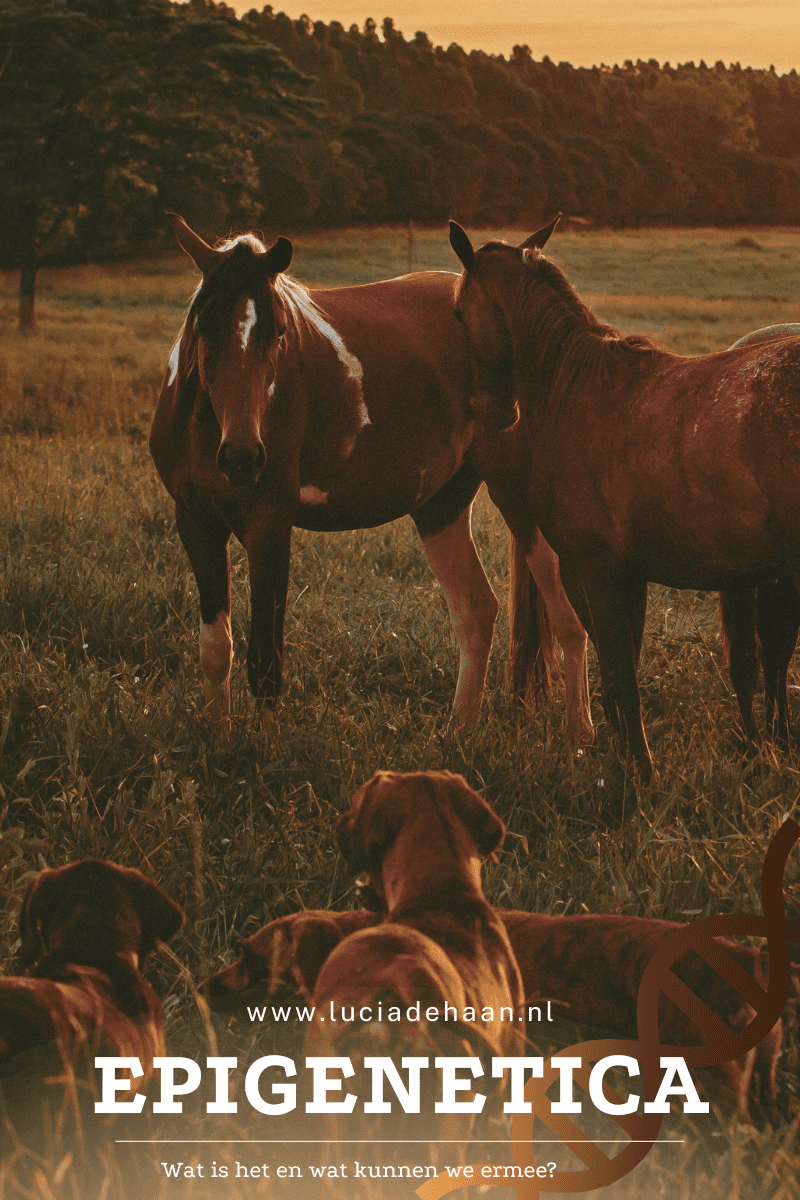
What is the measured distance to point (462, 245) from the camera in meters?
3.42

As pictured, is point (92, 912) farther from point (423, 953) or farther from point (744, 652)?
point (744, 652)

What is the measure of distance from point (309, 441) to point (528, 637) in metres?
1.26

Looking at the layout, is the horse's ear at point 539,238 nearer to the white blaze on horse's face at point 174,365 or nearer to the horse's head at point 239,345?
the horse's head at point 239,345

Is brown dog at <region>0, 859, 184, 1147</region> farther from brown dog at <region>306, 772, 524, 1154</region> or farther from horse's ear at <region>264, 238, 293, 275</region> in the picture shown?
horse's ear at <region>264, 238, 293, 275</region>

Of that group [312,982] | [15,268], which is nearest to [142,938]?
[312,982]

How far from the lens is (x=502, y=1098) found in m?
1.61

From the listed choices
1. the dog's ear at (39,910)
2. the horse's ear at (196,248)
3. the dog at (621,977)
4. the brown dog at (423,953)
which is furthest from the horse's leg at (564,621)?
the dog's ear at (39,910)

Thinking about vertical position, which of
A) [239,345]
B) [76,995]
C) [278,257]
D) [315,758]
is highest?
[278,257]

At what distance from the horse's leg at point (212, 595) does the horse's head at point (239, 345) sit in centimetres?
78

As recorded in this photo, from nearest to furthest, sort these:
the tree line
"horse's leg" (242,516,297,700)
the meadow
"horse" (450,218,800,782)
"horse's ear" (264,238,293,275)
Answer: the meadow, "horse" (450,218,800,782), "horse's ear" (264,238,293,275), "horse's leg" (242,516,297,700), the tree line

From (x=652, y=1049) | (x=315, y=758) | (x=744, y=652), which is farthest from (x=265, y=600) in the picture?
(x=652, y=1049)

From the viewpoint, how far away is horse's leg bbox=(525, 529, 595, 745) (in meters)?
4.00

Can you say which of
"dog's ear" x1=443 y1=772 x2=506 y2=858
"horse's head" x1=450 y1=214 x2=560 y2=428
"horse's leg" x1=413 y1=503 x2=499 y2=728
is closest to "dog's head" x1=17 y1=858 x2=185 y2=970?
"dog's ear" x1=443 y1=772 x2=506 y2=858

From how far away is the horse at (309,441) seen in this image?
120 inches
